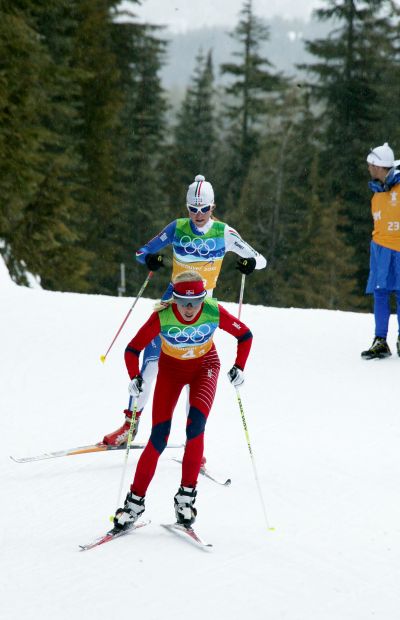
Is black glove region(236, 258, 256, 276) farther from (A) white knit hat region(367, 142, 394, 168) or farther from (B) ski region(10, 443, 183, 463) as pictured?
(A) white knit hat region(367, 142, 394, 168)

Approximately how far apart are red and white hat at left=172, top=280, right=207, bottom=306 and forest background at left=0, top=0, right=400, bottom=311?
52.5 ft

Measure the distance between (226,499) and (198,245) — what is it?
194 cm

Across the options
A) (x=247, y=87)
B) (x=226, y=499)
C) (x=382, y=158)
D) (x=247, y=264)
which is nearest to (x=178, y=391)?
(x=226, y=499)

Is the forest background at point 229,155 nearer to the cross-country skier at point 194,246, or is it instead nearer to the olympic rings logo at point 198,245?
the cross-country skier at point 194,246

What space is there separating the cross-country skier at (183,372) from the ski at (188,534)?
0.04 m

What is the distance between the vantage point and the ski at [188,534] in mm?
4227

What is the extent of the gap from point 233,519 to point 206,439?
1.79 meters

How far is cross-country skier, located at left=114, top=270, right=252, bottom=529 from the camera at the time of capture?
444 centimetres

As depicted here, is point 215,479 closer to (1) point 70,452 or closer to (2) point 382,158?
(1) point 70,452

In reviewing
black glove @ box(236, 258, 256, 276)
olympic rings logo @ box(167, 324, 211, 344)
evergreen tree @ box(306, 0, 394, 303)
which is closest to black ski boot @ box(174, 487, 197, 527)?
olympic rings logo @ box(167, 324, 211, 344)

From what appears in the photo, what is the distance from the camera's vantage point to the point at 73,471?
569 centimetres

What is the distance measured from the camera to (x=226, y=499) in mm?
5105

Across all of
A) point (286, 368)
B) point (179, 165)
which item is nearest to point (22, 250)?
point (286, 368)

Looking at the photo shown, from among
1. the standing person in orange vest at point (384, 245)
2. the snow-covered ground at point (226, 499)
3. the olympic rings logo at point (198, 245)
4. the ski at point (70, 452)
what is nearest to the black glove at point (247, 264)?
the olympic rings logo at point (198, 245)
